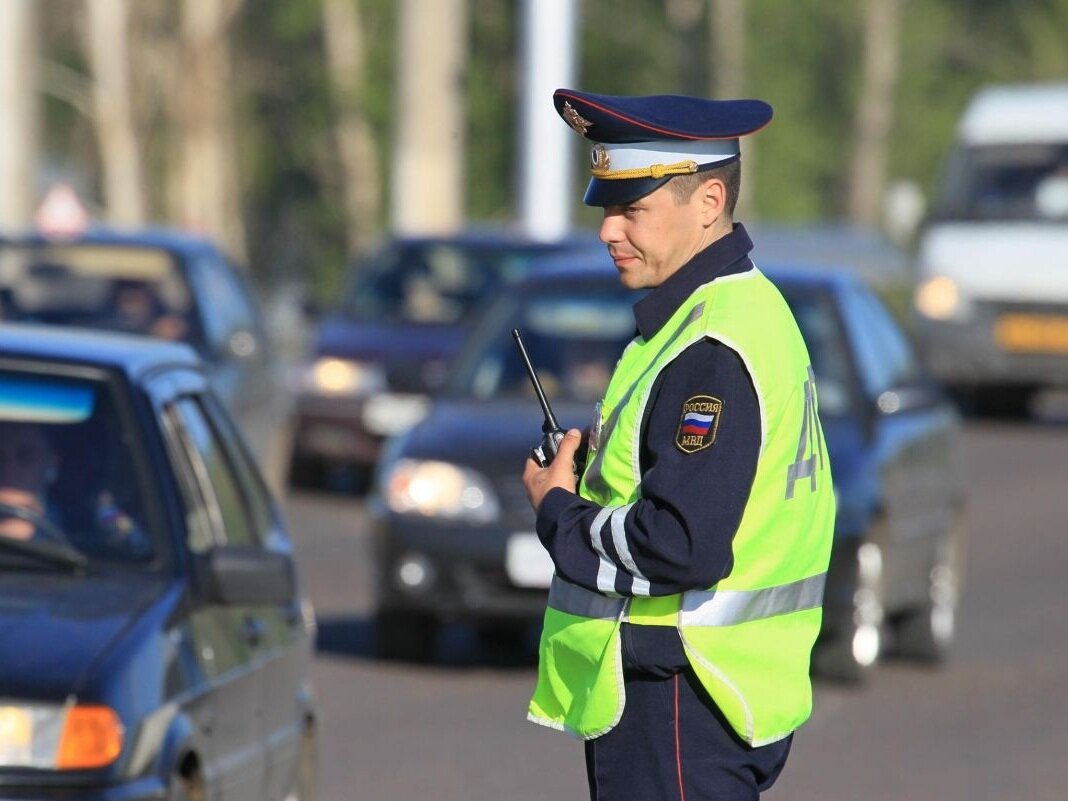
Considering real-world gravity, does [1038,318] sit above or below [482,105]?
above

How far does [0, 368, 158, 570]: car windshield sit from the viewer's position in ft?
20.6

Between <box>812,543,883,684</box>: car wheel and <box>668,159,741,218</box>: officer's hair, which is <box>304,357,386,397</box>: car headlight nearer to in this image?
<box>812,543,883,684</box>: car wheel

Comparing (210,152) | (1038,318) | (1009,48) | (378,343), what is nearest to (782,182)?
(1009,48)

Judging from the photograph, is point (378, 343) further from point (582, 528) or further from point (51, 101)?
point (51, 101)

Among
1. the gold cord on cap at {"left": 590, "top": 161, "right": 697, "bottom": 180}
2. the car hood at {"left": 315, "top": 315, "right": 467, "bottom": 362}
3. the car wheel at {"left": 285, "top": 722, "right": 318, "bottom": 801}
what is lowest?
the car hood at {"left": 315, "top": 315, "right": 467, "bottom": 362}

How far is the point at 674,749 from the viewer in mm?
4406

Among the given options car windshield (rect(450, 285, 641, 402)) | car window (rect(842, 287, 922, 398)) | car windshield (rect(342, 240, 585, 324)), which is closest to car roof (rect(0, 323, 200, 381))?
car windshield (rect(450, 285, 641, 402))

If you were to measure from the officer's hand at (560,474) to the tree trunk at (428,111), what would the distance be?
24197mm

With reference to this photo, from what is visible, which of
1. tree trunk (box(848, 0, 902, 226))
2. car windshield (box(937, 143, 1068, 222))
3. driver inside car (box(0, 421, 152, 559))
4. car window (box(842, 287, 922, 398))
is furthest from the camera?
tree trunk (box(848, 0, 902, 226))

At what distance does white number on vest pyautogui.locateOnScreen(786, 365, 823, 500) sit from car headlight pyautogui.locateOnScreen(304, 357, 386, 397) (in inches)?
549

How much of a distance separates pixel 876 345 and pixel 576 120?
25.4 ft

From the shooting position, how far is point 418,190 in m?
29.0

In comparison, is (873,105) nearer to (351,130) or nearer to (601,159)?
(351,130)

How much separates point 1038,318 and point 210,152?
2859cm
